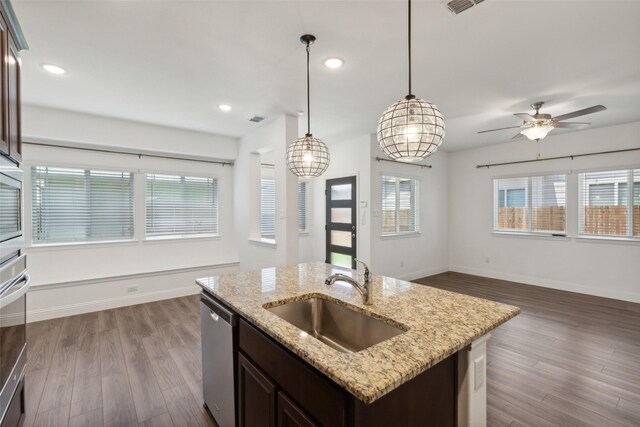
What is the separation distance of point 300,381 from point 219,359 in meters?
0.91

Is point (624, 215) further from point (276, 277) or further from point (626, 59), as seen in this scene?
point (276, 277)

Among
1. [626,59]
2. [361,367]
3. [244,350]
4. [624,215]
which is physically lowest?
[244,350]

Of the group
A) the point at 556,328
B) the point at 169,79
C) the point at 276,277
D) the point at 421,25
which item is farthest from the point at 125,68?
the point at 556,328

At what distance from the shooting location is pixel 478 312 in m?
1.51

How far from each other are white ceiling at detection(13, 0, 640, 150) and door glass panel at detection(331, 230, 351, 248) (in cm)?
246

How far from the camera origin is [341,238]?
5.89 m

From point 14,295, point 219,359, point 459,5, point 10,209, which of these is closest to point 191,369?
point 219,359

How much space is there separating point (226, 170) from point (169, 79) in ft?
8.52

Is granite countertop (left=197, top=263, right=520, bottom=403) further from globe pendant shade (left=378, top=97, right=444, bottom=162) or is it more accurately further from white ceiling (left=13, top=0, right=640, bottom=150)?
white ceiling (left=13, top=0, right=640, bottom=150)

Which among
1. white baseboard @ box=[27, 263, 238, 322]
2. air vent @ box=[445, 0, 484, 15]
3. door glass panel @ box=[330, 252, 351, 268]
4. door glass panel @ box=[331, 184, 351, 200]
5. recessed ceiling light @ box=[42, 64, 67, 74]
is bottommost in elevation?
white baseboard @ box=[27, 263, 238, 322]

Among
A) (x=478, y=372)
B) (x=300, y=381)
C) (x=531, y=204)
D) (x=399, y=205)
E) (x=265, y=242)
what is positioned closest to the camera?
(x=300, y=381)

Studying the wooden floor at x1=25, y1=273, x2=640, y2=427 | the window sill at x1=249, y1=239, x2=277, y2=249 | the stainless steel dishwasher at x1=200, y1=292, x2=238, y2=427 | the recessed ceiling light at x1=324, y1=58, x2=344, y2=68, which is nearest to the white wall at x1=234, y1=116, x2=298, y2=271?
the window sill at x1=249, y1=239, x2=277, y2=249

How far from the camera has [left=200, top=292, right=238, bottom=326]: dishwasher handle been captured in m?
1.68

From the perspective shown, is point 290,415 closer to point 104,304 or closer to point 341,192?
point 104,304
